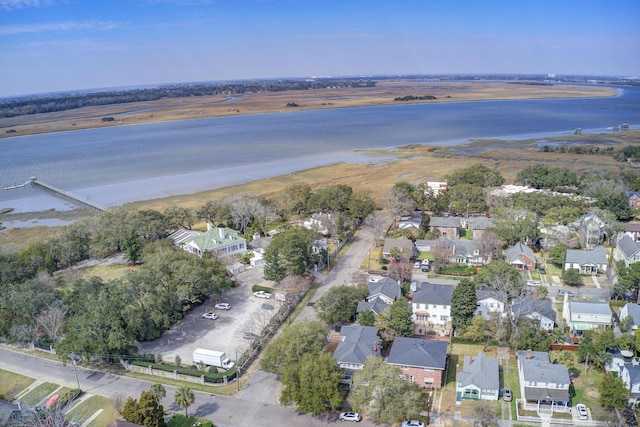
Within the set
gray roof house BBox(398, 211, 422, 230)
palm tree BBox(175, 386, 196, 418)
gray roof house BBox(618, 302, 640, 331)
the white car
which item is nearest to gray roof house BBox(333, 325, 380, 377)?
palm tree BBox(175, 386, 196, 418)

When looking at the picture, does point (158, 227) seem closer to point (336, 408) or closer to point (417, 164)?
point (336, 408)

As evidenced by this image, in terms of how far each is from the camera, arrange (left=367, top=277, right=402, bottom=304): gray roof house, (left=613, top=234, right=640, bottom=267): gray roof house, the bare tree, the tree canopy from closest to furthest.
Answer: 1. the bare tree
2. the tree canopy
3. (left=367, top=277, right=402, bottom=304): gray roof house
4. (left=613, top=234, right=640, bottom=267): gray roof house

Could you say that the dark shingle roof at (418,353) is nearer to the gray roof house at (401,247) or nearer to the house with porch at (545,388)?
the house with porch at (545,388)

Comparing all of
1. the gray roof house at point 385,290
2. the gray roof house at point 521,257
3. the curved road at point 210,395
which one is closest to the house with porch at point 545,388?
the curved road at point 210,395

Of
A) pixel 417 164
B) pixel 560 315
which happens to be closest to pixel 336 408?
pixel 560 315

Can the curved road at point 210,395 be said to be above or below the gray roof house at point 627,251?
below

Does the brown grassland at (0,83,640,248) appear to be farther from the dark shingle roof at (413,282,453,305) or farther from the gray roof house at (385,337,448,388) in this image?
the gray roof house at (385,337,448,388)
